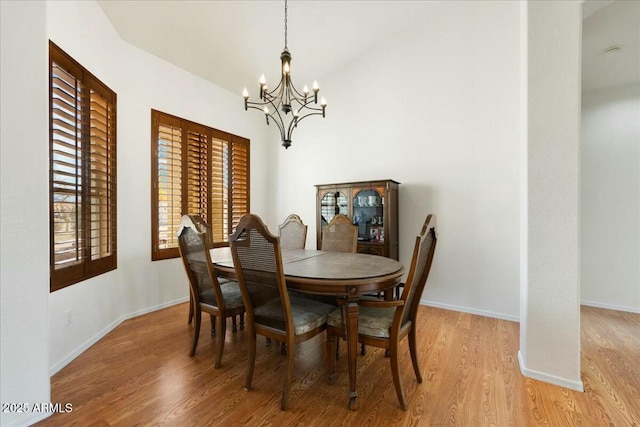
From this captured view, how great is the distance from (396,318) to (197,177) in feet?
10.1

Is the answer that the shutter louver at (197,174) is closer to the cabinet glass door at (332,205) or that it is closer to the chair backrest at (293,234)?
the chair backrest at (293,234)

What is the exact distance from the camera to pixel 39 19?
5.08 feet

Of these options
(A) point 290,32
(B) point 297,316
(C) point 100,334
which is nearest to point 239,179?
(A) point 290,32

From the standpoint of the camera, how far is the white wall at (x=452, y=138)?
294cm

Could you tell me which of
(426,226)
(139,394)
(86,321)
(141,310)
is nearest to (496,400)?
(426,226)

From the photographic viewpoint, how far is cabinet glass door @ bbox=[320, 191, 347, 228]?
362cm

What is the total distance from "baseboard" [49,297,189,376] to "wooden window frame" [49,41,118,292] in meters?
0.55

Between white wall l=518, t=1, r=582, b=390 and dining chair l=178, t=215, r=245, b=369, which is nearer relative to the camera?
white wall l=518, t=1, r=582, b=390

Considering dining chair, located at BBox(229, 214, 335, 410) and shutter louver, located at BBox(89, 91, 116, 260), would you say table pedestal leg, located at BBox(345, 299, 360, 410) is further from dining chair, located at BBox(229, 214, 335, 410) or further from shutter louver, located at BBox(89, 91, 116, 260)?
shutter louver, located at BBox(89, 91, 116, 260)

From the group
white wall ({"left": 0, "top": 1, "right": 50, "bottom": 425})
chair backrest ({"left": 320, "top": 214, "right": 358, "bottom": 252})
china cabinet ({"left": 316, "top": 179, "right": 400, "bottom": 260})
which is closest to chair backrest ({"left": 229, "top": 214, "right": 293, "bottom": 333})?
white wall ({"left": 0, "top": 1, "right": 50, "bottom": 425})

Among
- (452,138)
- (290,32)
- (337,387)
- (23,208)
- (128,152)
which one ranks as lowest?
(337,387)

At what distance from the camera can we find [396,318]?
5.26ft

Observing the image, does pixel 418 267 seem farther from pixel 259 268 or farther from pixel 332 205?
pixel 332 205

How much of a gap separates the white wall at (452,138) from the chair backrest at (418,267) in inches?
66.1
